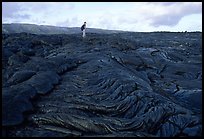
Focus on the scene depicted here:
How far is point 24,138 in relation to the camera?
10242 millimetres

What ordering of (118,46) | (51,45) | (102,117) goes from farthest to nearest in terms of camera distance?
1. (51,45)
2. (118,46)
3. (102,117)

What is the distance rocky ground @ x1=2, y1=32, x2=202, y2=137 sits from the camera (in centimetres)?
1098

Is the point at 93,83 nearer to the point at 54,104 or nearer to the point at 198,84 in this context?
the point at 54,104

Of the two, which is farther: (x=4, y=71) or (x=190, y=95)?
(x=4, y=71)

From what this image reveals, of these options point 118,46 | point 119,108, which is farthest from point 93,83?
point 118,46

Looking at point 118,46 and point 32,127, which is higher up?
point 118,46

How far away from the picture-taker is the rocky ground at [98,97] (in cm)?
1098

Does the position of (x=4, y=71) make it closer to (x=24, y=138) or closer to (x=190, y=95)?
(x=24, y=138)

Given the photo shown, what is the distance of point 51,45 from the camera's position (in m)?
26.0

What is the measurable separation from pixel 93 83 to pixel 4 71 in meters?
4.70

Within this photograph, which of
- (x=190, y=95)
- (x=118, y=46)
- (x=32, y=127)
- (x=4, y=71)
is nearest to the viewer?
(x=32, y=127)

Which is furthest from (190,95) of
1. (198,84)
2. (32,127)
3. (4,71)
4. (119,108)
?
(4,71)

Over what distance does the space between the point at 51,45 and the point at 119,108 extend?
14.6 meters

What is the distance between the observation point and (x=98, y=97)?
13.6 metres
